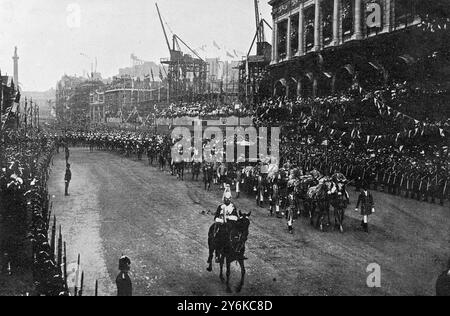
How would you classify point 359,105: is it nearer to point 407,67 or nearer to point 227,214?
point 407,67

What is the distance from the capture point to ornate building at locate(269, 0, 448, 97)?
28125 millimetres

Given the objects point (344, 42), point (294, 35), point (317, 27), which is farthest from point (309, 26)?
point (344, 42)

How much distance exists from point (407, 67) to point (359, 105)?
351cm

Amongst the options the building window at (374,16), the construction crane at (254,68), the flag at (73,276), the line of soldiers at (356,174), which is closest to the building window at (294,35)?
the construction crane at (254,68)

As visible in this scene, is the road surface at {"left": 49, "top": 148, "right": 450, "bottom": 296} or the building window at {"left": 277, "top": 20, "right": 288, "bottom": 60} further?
the building window at {"left": 277, "top": 20, "right": 288, "bottom": 60}

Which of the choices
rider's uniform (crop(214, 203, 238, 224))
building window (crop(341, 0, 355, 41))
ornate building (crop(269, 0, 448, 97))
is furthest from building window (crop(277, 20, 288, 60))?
rider's uniform (crop(214, 203, 238, 224))

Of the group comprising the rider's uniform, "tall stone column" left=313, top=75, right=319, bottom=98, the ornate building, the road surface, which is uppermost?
the ornate building

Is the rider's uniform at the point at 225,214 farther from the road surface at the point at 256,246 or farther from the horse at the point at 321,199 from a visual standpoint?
the horse at the point at 321,199

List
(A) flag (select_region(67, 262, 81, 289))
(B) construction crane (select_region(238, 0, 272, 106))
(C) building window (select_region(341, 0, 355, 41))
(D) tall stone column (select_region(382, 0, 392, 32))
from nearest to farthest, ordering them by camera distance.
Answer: (A) flag (select_region(67, 262, 81, 289))
(D) tall stone column (select_region(382, 0, 392, 32))
(C) building window (select_region(341, 0, 355, 41))
(B) construction crane (select_region(238, 0, 272, 106))

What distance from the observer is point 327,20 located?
40562 millimetres

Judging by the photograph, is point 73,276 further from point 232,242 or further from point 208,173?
point 208,173

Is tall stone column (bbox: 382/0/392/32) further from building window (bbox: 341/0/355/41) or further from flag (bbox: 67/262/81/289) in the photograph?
flag (bbox: 67/262/81/289)

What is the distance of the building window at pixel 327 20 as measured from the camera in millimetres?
40094

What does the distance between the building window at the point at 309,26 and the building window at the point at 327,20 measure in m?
2.31
